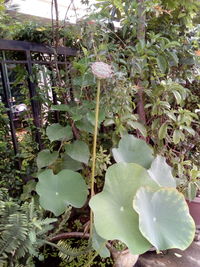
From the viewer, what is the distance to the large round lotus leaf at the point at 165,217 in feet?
3.35

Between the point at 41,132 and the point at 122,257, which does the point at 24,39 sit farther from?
the point at 122,257

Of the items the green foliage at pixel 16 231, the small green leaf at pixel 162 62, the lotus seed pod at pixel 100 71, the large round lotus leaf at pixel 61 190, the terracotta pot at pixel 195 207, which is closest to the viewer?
the green foliage at pixel 16 231

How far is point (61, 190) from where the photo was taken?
4.26ft

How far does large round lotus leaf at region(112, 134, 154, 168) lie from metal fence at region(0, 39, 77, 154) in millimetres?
545

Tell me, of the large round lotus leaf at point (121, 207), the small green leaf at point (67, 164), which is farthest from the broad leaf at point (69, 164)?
the large round lotus leaf at point (121, 207)

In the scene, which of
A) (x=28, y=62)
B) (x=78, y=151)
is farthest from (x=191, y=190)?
(x=28, y=62)

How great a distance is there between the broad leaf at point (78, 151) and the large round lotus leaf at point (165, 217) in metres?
0.45

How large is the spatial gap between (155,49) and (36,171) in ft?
3.78

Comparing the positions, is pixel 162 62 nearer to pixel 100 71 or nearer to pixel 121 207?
pixel 100 71

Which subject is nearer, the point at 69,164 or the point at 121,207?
the point at 121,207

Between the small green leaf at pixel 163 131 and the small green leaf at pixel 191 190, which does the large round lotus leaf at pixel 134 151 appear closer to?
the small green leaf at pixel 163 131

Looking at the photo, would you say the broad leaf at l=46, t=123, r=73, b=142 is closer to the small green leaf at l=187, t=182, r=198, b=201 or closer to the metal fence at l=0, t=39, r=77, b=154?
the metal fence at l=0, t=39, r=77, b=154

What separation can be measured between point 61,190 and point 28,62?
0.78 meters

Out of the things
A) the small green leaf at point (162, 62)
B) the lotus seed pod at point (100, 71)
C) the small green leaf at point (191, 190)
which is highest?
the lotus seed pod at point (100, 71)
